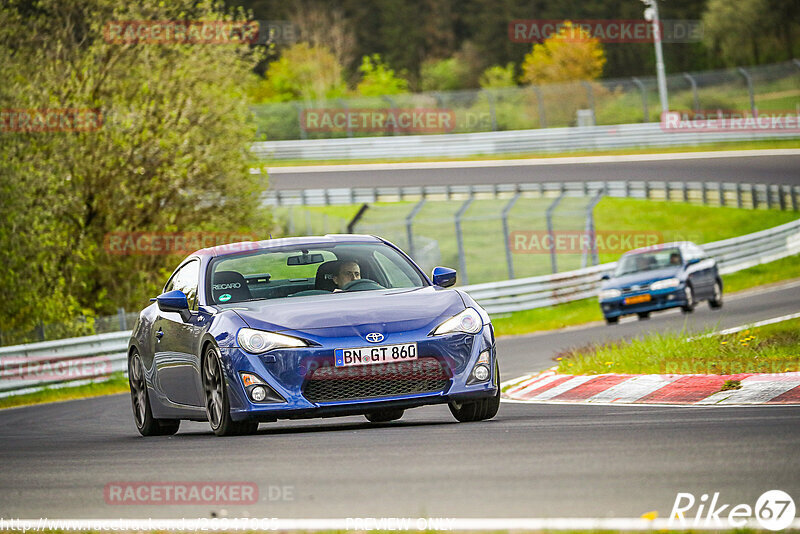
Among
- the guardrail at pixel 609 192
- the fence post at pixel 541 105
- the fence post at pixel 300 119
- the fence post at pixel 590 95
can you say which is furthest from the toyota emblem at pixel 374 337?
the fence post at pixel 300 119

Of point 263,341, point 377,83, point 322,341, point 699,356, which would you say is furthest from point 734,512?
point 377,83

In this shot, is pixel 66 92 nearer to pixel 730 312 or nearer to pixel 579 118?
pixel 730 312

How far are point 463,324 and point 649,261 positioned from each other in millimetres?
16110

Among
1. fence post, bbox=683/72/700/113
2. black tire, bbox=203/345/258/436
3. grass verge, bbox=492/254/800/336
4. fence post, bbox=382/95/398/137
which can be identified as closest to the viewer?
black tire, bbox=203/345/258/436

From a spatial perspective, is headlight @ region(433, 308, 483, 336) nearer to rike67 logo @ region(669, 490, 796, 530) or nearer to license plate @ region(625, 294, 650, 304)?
rike67 logo @ region(669, 490, 796, 530)

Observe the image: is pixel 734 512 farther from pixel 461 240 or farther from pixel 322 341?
pixel 461 240

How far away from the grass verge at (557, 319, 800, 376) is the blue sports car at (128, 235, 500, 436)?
2457mm

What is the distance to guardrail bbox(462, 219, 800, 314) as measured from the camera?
28.9m

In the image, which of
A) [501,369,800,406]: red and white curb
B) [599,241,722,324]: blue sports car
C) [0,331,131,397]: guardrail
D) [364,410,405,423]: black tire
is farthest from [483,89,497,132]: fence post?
[364,410,405,423]: black tire

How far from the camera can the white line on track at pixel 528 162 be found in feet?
161

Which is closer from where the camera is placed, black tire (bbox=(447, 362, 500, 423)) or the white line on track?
black tire (bbox=(447, 362, 500, 423))

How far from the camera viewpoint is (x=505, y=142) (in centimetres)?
5594

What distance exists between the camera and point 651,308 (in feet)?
78.8

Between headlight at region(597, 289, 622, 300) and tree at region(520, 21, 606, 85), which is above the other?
tree at region(520, 21, 606, 85)
